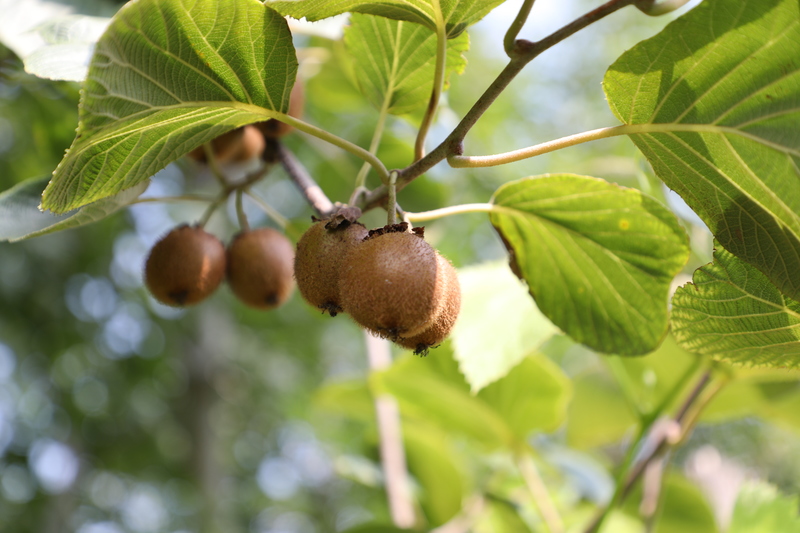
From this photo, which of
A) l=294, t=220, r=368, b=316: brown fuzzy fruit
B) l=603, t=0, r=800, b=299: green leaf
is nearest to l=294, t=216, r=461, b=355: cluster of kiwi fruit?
l=294, t=220, r=368, b=316: brown fuzzy fruit

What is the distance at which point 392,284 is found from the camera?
3.08 feet

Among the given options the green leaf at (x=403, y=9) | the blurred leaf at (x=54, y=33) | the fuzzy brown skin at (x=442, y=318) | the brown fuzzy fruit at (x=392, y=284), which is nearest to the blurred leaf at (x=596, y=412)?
the fuzzy brown skin at (x=442, y=318)

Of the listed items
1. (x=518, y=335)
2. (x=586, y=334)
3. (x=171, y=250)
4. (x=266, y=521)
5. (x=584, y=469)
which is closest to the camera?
(x=586, y=334)

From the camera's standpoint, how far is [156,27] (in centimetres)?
89

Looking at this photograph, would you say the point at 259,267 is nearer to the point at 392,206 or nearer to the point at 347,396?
the point at 392,206

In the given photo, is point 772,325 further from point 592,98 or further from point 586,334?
point 592,98

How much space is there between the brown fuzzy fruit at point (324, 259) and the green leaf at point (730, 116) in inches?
19.0

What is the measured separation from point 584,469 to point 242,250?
7.09 ft

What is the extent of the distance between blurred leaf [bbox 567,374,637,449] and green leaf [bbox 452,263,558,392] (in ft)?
3.29

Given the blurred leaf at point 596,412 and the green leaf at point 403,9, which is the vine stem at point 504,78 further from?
the blurred leaf at point 596,412

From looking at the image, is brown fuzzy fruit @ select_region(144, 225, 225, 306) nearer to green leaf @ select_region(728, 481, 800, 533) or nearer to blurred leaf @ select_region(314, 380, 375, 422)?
blurred leaf @ select_region(314, 380, 375, 422)

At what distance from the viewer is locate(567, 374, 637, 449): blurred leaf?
268 centimetres

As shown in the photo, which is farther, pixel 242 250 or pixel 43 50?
pixel 242 250

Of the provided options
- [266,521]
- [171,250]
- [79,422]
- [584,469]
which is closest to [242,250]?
[171,250]
